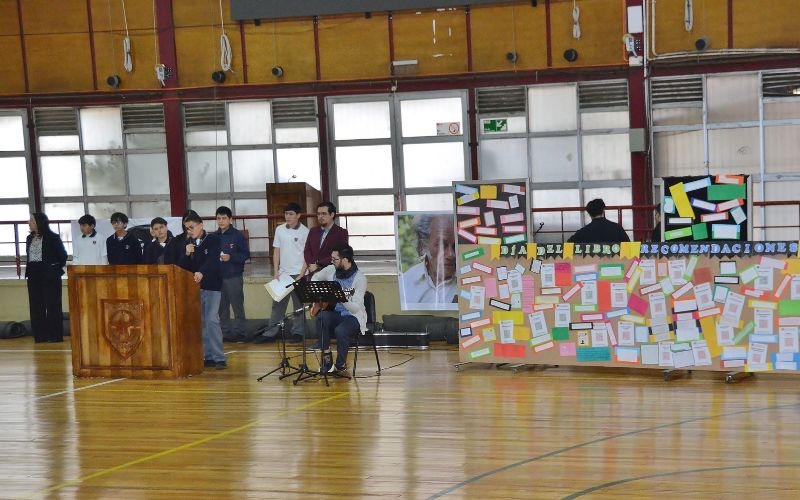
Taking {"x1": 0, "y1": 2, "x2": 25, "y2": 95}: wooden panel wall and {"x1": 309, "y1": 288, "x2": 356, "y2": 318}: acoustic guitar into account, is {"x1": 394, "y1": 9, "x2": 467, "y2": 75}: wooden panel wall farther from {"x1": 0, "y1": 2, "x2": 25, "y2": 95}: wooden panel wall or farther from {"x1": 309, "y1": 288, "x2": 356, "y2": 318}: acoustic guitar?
{"x1": 309, "y1": 288, "x2": 356, "y2": 318}: acoustic guitar

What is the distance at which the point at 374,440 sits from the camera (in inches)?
277

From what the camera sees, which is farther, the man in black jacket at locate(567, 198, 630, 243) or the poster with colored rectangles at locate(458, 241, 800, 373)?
the man in black jacket at locate(567, 198, 630, 243)

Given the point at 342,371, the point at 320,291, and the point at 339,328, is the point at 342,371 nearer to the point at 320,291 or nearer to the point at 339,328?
the point at 339,328

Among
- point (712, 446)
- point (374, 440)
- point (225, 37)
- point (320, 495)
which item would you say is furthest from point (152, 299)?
point (225, 37)

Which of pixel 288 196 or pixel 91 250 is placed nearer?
pixel 91 250

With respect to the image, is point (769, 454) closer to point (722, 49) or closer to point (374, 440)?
point (374, 440)

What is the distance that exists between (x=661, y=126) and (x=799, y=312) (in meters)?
6.28

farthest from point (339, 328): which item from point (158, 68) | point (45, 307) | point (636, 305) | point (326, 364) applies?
point (158, 68)

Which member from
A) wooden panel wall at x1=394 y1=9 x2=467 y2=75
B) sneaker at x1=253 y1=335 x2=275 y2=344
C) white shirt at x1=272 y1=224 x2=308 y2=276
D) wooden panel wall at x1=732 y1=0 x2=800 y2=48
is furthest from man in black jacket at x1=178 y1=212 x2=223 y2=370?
wooden panel wall at x1=732 y1=0 x2=800 y2=48

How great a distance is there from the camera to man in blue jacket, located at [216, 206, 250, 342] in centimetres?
1122

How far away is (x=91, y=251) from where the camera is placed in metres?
13.1

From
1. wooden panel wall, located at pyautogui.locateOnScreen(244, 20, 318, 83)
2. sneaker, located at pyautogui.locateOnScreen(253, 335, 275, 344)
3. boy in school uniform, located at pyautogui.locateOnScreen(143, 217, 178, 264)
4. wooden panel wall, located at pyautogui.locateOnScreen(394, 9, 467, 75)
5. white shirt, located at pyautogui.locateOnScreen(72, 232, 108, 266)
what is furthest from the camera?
wooden panel wall, located at pyautogui.locateOnScreen(244, 20, 318, 83)

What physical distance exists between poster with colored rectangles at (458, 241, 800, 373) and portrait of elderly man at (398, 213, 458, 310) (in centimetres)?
205

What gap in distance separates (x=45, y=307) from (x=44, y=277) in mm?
404
